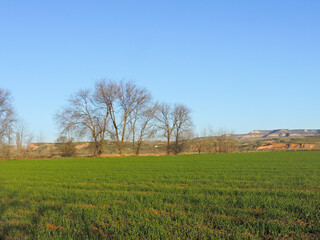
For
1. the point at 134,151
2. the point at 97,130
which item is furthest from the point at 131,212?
the point at 134,151

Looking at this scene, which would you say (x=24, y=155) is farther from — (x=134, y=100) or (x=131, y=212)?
(x=131, y=212)

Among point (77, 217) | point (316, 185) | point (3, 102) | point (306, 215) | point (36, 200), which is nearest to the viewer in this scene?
point (306, 215)

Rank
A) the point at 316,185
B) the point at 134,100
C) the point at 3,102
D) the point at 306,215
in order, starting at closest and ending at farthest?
the point at 306,215, the point at 316,185, the point at 3,102, the point at 134,100

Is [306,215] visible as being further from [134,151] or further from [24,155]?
[24,155]

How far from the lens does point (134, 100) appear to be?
5106 cm

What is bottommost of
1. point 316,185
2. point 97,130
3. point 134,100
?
point 316,185

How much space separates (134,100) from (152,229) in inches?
1821

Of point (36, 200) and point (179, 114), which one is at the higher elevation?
point (179, 114)

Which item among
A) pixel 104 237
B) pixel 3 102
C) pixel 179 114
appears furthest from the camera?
pixel 179 114

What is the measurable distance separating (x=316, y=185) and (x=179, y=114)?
53.2m

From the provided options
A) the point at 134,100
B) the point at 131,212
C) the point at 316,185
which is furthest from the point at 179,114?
the point at 131,212

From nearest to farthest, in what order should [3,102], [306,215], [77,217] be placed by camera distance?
[306,215] → [77,217] → [3,102]

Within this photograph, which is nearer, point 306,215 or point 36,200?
point 306,215

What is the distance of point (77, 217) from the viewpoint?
21.7ft
